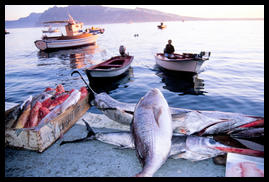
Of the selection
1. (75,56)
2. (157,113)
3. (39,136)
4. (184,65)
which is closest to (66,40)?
(75,56)

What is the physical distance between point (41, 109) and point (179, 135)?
3.68 meters

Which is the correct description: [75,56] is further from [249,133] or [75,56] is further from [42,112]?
[249,133]

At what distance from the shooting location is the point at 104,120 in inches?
212

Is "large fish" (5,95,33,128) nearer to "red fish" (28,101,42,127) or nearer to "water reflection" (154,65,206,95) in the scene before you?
"red fish" (28,101,42,127)

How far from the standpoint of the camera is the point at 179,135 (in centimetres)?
382

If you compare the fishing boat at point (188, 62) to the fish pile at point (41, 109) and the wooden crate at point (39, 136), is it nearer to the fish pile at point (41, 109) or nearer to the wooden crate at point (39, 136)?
the fish pile at point (41, 109)

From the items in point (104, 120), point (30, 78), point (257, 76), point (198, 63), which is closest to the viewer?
point (104, 120)

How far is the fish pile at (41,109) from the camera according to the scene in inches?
178

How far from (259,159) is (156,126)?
6.12ft

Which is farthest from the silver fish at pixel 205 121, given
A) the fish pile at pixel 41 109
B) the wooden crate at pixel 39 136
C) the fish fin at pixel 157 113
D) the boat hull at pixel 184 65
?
the boat hull at pixel 184 65

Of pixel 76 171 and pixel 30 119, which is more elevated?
pixel 30 119

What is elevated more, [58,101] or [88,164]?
[58,101]
